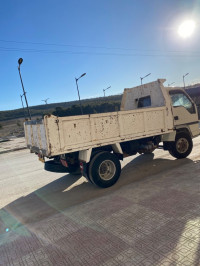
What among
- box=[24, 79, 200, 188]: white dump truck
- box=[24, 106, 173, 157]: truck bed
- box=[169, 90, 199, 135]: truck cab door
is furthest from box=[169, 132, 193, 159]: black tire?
box=[24, 106, 173, 157]: truck bed

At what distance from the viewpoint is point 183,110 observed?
301 inches

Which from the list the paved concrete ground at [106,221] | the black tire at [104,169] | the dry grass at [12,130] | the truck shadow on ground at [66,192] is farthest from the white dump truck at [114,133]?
the dry grass at [12,130]

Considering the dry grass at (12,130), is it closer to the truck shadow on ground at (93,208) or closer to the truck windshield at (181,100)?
the truck shadow on ground at (93,208)

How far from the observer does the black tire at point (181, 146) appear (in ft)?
24.7

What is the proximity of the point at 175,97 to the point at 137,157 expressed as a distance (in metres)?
2.95

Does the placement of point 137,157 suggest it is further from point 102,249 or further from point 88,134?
point 102,249

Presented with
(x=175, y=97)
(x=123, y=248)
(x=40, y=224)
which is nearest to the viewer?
(x=123, y=248)

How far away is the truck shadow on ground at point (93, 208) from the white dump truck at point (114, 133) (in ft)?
1.51

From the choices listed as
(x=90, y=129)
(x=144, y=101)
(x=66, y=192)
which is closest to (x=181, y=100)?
(x=144, y=101)

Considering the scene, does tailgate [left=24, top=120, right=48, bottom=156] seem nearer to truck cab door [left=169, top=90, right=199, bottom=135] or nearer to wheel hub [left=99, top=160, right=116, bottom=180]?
wheel hub [left=99, top=160, right=116, bottom=180]

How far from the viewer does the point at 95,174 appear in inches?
217

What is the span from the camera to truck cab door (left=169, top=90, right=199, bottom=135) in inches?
292

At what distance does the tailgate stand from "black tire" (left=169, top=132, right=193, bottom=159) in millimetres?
4600

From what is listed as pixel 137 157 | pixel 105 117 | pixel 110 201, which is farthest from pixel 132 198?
pixel 137 157
